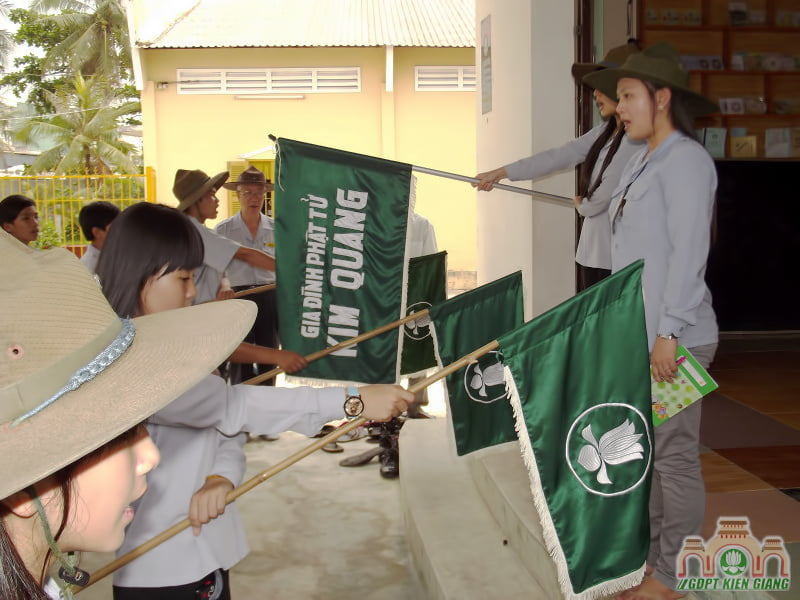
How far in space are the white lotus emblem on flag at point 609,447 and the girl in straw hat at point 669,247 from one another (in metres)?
0.26

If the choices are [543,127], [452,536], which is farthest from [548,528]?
[543,127]

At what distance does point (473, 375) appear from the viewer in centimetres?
309

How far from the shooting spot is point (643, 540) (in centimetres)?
222

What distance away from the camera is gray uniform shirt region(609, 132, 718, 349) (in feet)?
7.62

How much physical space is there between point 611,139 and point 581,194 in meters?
0.25

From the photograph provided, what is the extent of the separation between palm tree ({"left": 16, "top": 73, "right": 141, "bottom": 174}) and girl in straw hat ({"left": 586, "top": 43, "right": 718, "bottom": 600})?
20.5 metres

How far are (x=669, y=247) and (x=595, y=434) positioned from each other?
2.07ft

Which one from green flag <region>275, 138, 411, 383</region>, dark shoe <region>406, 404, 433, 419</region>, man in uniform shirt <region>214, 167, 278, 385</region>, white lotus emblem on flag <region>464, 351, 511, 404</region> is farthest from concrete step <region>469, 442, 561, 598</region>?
man in uniform shirt <region>214, 167, 278, 385</region>

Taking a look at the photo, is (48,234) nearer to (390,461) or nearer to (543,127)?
(390,461)

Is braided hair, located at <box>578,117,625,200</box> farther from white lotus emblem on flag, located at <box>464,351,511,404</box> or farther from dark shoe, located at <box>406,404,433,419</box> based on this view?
dark shoe, located at <box>406,404,433,419</box>

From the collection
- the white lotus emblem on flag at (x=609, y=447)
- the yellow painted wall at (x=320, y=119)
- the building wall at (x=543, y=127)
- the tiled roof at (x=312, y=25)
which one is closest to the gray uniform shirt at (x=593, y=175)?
the building wall at (x=543, y=127)

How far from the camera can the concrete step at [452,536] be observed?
2900 mm

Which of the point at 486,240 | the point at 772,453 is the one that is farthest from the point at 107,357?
the point at 486,240

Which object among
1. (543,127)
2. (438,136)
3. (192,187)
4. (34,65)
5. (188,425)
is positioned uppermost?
(34,65)
